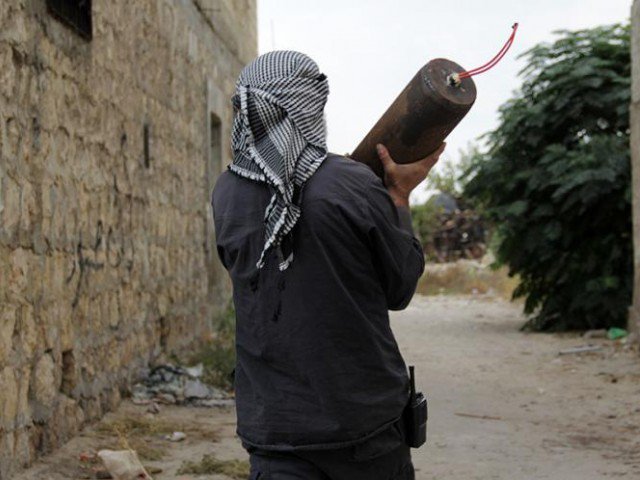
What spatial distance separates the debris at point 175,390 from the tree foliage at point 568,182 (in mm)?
5086

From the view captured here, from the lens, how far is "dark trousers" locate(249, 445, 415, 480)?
2.07 m

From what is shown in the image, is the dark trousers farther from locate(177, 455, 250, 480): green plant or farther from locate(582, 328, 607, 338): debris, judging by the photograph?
locate(582, 328, 607, 338): debris

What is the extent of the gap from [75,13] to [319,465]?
3761 mm

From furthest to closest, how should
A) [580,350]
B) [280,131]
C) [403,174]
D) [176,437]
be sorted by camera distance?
1. [580,350]
2. [176,437]
3. [403,174]
4. [280,131]

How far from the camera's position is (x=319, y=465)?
2072mm

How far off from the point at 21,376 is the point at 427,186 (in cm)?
3278

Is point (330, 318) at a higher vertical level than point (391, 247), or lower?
lower

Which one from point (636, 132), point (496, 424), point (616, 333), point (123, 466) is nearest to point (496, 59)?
point (123, 466)

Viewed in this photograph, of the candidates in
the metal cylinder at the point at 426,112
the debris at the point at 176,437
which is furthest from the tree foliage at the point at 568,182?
the metal cylinder at the point at 426,112

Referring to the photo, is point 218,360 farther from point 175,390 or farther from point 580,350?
point 580,350

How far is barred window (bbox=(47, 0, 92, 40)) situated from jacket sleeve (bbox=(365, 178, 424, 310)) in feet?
10.3

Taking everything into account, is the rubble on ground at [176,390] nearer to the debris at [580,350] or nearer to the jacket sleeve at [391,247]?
the debris at [580,350]

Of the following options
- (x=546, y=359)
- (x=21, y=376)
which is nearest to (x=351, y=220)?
(x=21, y=376)

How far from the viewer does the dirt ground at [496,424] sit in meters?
4.60
